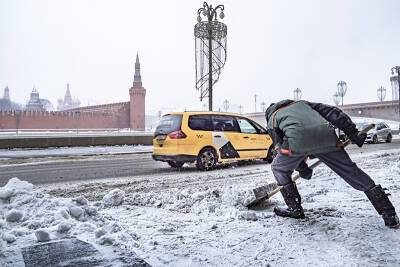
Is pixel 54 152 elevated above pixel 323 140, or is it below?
below

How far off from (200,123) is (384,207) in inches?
275

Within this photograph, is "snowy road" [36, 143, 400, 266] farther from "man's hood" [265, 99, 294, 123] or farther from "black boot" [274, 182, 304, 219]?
"man's hood" [265, 99, 294, 123]

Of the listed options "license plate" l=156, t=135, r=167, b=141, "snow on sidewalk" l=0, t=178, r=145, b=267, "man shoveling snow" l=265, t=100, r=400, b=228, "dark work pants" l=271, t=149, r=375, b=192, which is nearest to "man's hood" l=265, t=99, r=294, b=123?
"man shoveling snow" l=265, t=100, r=400, b=228

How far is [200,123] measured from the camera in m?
10.3

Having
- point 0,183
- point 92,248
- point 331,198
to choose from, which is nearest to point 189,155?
point 0,183

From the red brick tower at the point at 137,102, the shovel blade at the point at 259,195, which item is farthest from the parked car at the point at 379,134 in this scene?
the red brick tower at the point at 137,102

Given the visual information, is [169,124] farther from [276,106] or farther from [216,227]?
[216,227]

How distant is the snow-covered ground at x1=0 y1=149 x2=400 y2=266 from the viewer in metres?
3.12

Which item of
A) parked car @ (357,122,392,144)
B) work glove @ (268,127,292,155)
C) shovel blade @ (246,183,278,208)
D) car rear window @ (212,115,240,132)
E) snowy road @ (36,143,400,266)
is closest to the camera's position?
snowy road @ (36,143,400,266)

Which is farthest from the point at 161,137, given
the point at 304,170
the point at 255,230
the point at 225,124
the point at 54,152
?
the point at 54,152

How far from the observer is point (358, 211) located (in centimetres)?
439

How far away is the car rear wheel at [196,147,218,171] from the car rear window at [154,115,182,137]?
998 mm

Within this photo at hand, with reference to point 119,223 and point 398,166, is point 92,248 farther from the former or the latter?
point 398,166

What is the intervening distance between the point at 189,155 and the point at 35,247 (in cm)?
681
